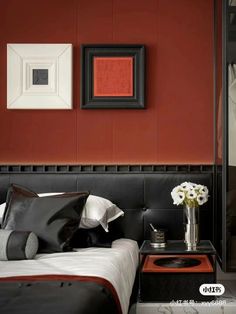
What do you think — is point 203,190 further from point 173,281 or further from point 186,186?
point 173,281

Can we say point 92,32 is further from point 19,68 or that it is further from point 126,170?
point 126,170

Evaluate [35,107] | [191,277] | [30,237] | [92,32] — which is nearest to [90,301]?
[30,237]

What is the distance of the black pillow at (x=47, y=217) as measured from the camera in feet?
9.45

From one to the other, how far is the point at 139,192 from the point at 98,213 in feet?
1.62

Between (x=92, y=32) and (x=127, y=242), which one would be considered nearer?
(x=127, y=242)

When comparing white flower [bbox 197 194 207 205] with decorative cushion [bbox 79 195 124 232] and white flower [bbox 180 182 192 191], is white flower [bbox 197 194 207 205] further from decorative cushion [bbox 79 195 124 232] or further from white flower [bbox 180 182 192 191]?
decorative cushion [bbox 79 195 124 232]

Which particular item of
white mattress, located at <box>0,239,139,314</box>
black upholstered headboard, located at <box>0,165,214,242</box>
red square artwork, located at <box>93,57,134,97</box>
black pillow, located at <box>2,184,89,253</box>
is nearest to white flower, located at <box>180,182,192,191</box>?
black upholstered headboard, located at <box>0,165,214,242</box>

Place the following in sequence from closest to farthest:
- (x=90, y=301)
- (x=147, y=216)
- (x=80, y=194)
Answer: (x=90, y=301), (x=80, y=194), (x=147, y=216)

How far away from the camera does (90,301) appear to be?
1791 mm

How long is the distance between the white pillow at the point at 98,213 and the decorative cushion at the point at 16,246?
0.49 meters

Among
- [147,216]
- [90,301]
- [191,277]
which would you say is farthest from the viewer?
[147,216]

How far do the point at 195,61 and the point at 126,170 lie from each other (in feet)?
3.23

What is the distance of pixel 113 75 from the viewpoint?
3684 millimetres

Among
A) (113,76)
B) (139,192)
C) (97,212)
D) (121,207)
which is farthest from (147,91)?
(97,212)
